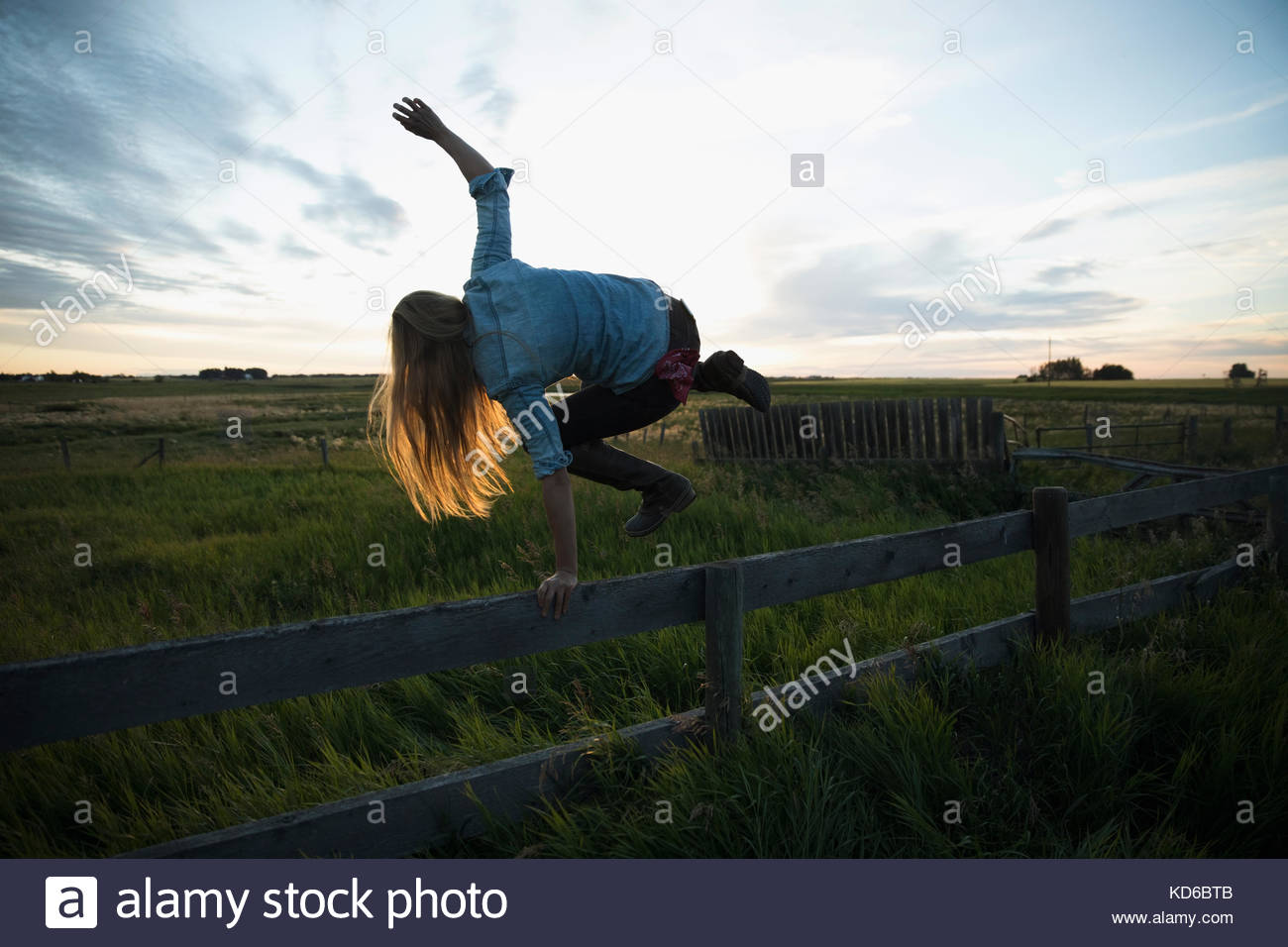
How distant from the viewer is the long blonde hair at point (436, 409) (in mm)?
2395

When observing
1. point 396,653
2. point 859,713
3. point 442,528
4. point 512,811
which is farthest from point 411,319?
point 442,528

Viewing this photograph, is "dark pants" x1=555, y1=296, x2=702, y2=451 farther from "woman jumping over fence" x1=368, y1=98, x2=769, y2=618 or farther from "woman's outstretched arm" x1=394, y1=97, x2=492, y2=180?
"woman's outstretched arm" x1=394, y1=97, x2=492, y2=180

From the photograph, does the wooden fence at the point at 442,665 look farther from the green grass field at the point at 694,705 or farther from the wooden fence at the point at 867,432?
the wooden fence at the point at 867,432

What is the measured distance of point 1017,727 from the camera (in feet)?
9.70

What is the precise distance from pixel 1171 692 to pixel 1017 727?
0.83m

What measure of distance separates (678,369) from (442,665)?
128 centimetres

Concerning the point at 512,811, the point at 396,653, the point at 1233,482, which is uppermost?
the point at 1233,482

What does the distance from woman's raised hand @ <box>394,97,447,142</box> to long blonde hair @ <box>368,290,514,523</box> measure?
0.60m

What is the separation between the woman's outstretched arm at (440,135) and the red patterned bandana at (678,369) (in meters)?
0.95

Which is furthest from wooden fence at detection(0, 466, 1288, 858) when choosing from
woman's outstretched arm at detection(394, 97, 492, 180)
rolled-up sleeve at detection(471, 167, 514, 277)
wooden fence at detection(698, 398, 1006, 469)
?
wooden fence at detection(698, 398, 1006, 469)

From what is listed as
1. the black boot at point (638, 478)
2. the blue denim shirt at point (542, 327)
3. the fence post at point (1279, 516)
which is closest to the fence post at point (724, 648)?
the black boot at point (638, 478)

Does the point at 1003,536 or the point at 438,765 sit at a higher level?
the point at 1003,536

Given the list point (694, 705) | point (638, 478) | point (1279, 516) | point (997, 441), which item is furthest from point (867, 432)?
point (638, 478)
